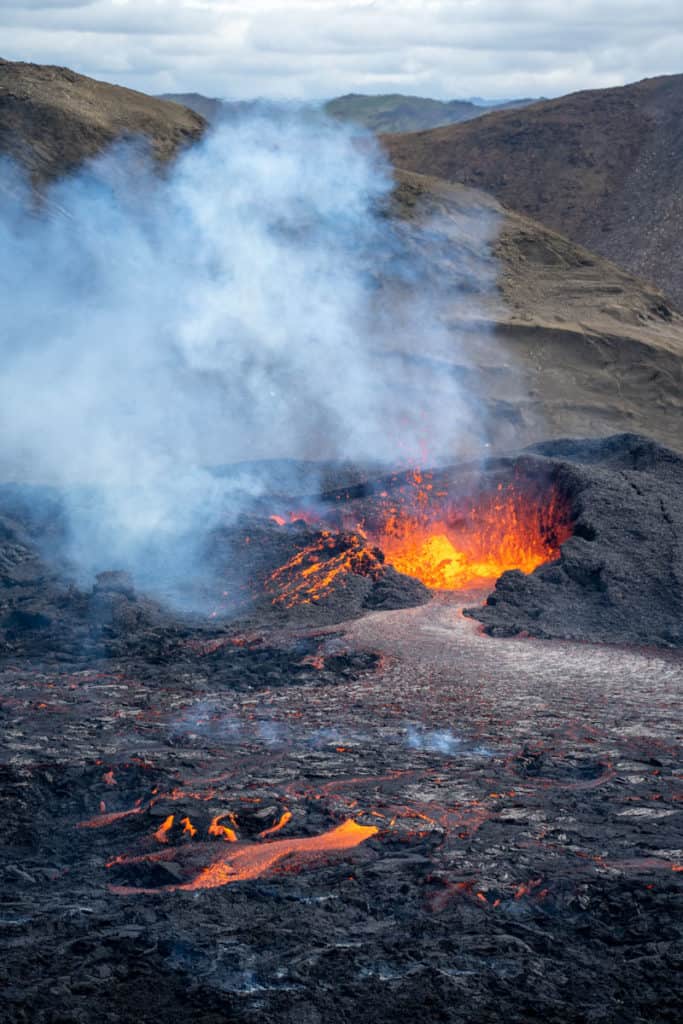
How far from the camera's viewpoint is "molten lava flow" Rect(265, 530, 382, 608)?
11109 millimetres

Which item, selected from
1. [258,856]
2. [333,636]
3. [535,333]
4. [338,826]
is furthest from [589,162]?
[258,856]

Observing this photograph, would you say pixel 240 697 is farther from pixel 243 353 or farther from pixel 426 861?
pixel 243 353

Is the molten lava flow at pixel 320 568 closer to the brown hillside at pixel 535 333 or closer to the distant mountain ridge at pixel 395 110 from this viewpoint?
the brown hillside at pixel 535 333

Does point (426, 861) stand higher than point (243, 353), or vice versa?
point (243, 353)

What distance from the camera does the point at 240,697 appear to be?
8.59 metres

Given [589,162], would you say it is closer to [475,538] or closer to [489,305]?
[489,305]

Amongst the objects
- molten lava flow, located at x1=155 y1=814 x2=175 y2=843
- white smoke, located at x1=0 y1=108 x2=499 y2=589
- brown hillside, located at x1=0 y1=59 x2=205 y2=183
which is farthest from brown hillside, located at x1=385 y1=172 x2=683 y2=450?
molten lava flow, located at x1=155 y1=814 x2=175 y2=843

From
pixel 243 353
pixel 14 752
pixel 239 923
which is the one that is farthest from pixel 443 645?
pixel 243 353

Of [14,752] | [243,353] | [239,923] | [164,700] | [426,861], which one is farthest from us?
[243,353]

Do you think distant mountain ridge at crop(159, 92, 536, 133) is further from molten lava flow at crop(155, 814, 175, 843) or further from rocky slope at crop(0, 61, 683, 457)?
molten lava flow at crop(155, 814, 175, 843)

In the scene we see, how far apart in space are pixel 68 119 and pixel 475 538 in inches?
476

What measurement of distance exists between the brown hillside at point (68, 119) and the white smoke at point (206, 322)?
53 cm

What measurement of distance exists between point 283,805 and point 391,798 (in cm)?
66

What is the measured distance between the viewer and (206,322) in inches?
704
